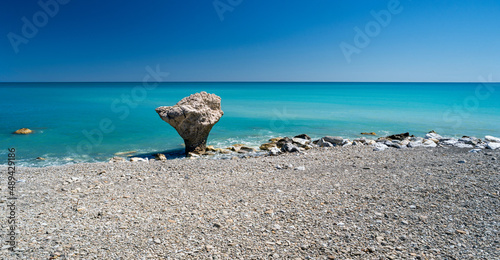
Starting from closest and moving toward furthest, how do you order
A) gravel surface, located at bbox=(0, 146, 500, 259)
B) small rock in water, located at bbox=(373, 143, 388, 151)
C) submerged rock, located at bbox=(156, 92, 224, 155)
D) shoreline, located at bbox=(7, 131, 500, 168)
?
gravel surface, located at bbox=(0, 146, 500, 259) < small rock in water, located at bbox=(373, 143, 388, 151) < shoreline, located at bbox=(7, 131, 500, 168) < submerged rock, located at bbox=(156, 92, 224, 155)

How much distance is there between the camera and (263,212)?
554 cm

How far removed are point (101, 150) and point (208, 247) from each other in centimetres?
1145

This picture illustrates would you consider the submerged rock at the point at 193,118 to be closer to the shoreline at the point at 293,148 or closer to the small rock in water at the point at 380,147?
the shoreline at the point at 293,148

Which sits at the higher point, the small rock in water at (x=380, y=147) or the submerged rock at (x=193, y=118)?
the submerged rock at (x=193, y=118)

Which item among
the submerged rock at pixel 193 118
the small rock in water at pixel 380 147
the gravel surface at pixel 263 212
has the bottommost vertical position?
the gravel surface at pixel 263 212

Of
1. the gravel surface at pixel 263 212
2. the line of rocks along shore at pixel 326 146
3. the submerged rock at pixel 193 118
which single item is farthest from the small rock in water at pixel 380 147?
the submerged rock at pixel 193 118

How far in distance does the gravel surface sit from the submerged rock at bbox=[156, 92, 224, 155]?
13.1ft

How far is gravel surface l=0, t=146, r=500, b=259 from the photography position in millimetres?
4340

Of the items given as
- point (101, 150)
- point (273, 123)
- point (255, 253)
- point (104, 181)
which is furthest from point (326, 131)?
point (255, 253)

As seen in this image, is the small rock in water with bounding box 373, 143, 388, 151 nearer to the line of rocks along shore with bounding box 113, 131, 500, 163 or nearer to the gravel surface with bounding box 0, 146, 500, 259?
the line of rocks along shore with bounding box 113, 131, 500, 163

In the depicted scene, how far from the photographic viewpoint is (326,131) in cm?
1984

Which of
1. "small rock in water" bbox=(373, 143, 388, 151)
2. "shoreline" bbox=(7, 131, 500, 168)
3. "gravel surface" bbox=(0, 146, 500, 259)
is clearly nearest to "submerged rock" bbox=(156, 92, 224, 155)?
"shoreline" bbox=(7, 131, 500, 168)

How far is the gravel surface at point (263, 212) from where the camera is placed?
4340 mm

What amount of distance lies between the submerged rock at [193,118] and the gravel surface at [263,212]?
3.98 m
